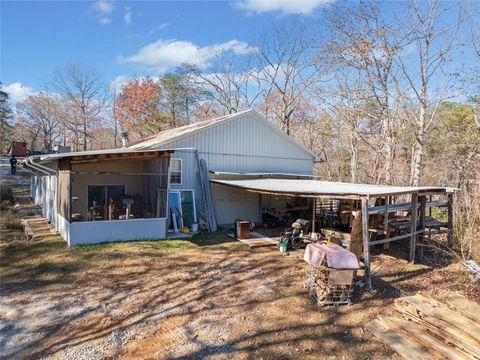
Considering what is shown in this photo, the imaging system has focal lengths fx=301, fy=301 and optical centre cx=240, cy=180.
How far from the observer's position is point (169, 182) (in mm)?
10195

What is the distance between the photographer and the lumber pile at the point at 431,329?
414 cm

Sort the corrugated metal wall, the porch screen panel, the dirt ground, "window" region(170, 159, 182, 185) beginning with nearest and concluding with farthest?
the dirt ground
the porch screen panel
"window" region(170, 159, 182, 185)
the corrugated metal wall

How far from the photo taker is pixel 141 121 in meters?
31.5

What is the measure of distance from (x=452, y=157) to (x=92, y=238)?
17.3 metres

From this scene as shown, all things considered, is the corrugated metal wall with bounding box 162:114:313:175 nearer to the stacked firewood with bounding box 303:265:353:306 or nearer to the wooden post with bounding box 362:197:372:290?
the wooden post with bounding box 362:197:372:290

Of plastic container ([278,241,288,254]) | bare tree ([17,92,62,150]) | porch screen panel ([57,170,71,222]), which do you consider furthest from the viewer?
bare tree ([17,92,62,150])

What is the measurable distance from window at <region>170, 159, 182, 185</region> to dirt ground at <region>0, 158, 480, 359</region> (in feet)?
11.0

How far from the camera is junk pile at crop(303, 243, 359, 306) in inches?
222

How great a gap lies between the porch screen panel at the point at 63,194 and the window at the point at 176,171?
11.8 feet

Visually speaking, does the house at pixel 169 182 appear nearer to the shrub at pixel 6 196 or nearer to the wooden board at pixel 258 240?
the wooden board at pixel 258 240

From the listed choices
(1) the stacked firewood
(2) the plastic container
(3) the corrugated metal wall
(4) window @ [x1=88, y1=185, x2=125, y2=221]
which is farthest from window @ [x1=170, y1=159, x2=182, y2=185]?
(1) the stacked firewood

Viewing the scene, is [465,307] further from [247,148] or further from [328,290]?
[247,148]

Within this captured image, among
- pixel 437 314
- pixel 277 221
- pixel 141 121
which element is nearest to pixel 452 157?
pixel 277 221

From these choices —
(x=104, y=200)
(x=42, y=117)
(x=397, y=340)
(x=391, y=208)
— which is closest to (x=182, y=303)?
(x=397, y=340)
